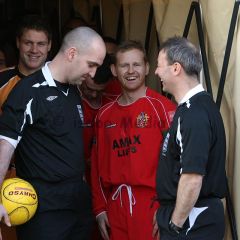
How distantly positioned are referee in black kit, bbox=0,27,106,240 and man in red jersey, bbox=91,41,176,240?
1.00 feet

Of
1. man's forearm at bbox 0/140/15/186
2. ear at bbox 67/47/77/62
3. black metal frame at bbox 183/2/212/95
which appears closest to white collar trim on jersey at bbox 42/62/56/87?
ear at bbox 67/47/77/62

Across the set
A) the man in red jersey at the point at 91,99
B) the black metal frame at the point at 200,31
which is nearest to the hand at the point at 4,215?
the man in red jersey at the point at 91,99

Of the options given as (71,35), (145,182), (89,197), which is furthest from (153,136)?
(71,35)

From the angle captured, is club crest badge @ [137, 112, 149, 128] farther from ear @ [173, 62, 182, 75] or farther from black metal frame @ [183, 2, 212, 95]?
ear @ [173, 62, 182, 75]

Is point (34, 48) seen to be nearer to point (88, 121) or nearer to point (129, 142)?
point (88, 121)

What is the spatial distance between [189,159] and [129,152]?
32.9 inches

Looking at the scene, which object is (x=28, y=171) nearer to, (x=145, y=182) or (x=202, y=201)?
(x=145, y=182)

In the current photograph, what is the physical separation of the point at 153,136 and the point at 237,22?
84 centimetres

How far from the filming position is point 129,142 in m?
3.27

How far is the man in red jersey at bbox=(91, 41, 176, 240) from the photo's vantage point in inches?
127

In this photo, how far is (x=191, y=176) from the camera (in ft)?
8.10

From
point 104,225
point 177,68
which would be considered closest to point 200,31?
point 177,68

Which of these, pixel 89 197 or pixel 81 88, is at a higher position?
pixel 81 88

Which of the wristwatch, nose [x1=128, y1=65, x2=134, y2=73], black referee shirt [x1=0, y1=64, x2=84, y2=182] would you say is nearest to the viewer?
the wristwatch
